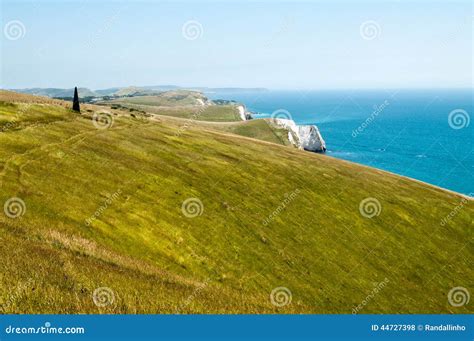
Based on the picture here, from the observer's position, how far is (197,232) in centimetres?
4803

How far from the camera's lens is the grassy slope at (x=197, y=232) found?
1838cm

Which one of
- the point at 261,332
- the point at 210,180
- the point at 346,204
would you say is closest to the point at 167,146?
the point at 210,180

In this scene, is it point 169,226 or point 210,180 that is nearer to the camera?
point 169,226

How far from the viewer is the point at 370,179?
98.6 m

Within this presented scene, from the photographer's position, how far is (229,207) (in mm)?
58469

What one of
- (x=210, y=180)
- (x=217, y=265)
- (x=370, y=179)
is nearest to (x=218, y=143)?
(x=210, y=180)

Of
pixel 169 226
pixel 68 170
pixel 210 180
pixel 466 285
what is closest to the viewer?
pixel 169 226

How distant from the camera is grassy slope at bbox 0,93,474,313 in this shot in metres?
18.4

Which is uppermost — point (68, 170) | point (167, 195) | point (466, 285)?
point (68, 170)

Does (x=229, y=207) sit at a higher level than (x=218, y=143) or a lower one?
lower

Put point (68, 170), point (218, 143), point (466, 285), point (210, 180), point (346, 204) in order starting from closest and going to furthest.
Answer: point (68, 170), point (466, 285), point (210, 180), point (346, 204), point (218, 143)

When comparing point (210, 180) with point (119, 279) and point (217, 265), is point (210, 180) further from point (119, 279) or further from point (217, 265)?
point (119, 279)

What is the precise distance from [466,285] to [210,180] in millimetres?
45670

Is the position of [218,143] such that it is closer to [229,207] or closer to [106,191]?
[229,207]
